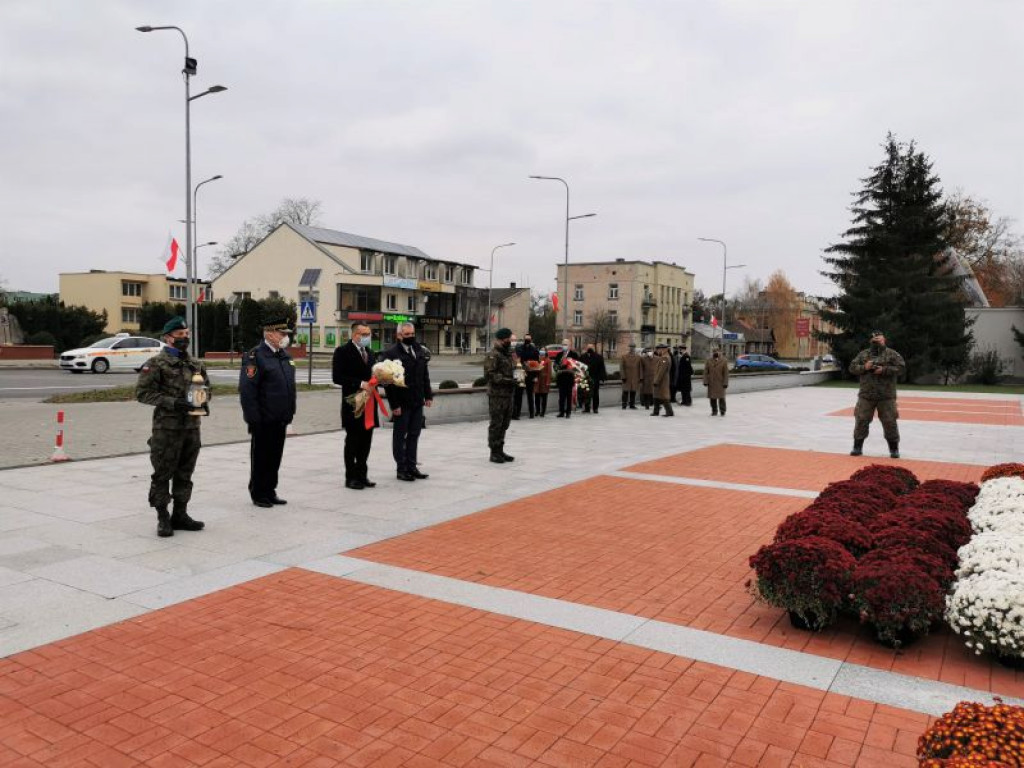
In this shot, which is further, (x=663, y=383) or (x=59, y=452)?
(x=663, y=383)

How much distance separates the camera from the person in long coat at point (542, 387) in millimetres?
19047

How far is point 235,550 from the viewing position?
664cm

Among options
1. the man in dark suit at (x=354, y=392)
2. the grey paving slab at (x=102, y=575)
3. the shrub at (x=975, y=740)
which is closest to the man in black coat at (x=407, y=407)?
the man in dark suit at (x=354, y=392)

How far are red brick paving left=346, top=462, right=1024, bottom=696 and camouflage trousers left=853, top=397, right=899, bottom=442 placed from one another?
489 cm

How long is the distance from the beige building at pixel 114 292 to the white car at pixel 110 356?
157ft

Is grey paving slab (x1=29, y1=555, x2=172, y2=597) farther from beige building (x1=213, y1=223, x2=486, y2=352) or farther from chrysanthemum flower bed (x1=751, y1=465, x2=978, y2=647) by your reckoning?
beige building (x1=213, y1=223, x2=486, y2=352)

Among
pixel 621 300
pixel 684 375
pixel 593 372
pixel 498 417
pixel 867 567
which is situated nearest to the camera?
pixel 867 567

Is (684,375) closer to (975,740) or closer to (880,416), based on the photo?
(880,416)

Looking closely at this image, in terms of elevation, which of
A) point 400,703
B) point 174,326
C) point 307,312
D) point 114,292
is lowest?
point 400,703

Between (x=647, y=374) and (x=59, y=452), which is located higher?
(x=647, y=374)

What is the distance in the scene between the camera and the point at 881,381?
42.7 feet

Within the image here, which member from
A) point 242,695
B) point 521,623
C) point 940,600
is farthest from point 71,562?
point 940,600

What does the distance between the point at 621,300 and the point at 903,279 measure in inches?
1983

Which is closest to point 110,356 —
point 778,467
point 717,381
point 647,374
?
point 647,374
